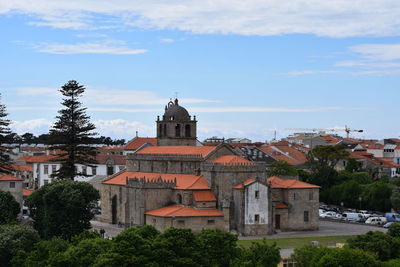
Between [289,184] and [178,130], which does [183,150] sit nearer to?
[178,130]

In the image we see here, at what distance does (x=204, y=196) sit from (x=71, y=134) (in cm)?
1459

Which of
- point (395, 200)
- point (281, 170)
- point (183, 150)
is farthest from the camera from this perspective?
point (281, 170)

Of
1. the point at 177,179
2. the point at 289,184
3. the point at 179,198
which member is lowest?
the point at 179,198

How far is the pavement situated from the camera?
6025cm

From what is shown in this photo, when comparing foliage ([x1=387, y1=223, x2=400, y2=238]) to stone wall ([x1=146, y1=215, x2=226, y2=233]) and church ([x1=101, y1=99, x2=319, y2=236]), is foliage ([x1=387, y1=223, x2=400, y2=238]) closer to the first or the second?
church ([x1=101, y1=99, x2=319, y2=236])

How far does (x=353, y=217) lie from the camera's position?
236 ft

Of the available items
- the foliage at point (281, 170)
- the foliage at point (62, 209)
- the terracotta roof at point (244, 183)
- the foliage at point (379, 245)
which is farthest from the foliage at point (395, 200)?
the foliage at point (62, 209)

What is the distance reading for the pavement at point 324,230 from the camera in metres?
60.2

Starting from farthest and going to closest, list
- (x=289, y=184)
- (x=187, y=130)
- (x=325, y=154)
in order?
(x=325, y=154) → (x=187, y=130) → (x=289, y=184)

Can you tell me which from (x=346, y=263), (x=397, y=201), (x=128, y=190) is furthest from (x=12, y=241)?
(x=397, y=201)

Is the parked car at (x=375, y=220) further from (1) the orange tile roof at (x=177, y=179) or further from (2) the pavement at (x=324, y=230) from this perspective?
(1) the orange tile roof at (x=177, y=179)

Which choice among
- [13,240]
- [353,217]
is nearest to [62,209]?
[13,240]

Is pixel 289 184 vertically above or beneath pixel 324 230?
above

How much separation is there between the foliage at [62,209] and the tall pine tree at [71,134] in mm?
10017
